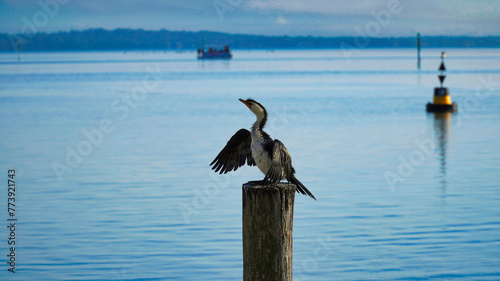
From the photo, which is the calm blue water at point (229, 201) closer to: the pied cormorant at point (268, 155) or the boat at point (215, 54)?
the pied cormorant at point (268, 155)

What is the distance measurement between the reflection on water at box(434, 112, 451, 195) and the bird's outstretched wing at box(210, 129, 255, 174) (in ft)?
30.0

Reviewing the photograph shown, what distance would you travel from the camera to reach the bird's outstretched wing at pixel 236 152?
6.98 meters

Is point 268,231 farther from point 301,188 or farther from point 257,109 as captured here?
point 257,109

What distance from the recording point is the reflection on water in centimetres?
1747

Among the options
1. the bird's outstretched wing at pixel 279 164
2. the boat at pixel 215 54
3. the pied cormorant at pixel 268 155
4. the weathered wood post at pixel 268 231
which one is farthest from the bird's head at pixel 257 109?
the boat at pixel 215 54

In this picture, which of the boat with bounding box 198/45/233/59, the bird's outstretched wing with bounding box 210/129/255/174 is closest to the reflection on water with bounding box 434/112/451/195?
the bird's outstretched wing with bounding box 210/129/255/174

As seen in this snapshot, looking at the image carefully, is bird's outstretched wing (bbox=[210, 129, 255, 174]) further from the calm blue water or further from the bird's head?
the calm blue water

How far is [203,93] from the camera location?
2066 inches

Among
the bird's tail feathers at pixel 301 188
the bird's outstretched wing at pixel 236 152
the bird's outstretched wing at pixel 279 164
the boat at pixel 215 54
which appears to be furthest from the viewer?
the boat at pixel 215 54

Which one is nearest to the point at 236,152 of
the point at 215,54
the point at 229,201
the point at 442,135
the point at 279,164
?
the point at 279,164

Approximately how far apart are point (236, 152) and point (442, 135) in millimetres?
19191

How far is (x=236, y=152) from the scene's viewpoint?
7.10 m

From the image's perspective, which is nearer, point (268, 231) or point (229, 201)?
point (268, 231)

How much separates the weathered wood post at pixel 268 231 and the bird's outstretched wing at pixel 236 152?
118 cm
